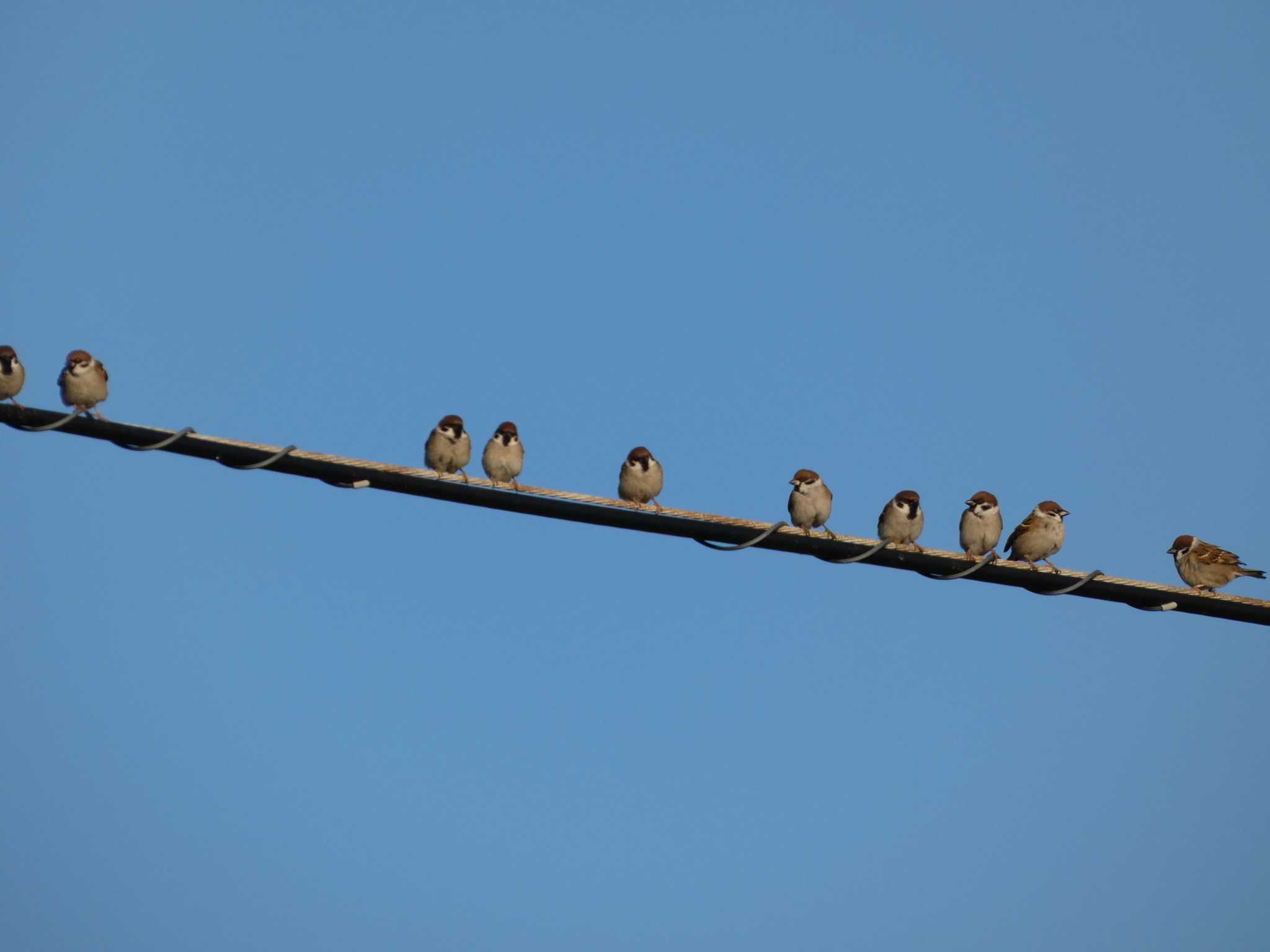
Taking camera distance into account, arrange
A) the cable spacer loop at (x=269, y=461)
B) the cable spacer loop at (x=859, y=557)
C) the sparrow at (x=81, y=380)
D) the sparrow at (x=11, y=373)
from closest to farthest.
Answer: the cable spacer loop at (x=269, y=461) → the cable spacer loop at (x=859, y=557) → the sparrow at (x=11, y=373) → the sparrow at (x=81, y=380)

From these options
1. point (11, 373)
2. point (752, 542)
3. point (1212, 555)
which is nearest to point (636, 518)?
point (752, 542)

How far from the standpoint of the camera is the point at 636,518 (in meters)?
9.08

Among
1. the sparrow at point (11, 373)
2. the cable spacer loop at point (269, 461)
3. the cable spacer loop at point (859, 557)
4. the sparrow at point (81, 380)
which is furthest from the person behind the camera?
the sparrow at point (81, 380)

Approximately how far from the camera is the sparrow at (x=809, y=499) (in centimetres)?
1541

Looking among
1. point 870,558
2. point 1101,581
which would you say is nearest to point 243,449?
point 870,558

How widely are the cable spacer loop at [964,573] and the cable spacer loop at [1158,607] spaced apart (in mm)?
835

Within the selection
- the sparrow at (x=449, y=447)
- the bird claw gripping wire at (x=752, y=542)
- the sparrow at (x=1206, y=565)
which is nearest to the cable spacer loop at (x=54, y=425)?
the bird claw gripping wire at (x=752, y=542)

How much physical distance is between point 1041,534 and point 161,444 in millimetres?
8948

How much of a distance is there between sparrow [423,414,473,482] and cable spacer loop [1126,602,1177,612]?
7.81 metres

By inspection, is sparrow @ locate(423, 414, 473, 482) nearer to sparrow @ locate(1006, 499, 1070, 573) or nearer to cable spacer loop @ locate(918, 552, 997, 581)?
sparrow @ locate(1006, 499, 1070, 573)

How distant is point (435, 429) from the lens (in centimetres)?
1600

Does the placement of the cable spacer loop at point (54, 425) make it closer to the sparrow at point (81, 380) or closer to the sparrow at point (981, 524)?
the sparrow at point (81, 380)

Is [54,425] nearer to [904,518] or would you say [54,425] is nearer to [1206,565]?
[904,518]

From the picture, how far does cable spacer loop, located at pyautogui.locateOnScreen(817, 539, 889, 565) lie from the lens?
31.7 ft
